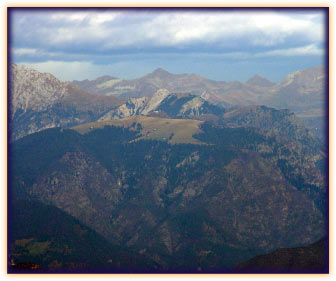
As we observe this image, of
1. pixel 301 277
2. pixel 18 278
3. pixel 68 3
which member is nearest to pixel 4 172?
pixel 18 278

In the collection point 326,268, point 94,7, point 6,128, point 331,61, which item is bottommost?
point 326,268

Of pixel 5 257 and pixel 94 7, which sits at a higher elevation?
pixel 94 7

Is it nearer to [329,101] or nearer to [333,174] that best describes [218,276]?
[333,174]

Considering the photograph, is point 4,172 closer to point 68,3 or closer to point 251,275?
point 68,3

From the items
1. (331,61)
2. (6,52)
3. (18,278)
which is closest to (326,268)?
(331,61)

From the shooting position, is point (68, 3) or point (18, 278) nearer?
point (18, 278)

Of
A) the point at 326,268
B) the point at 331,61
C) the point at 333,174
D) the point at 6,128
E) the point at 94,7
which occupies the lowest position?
the point at 326,268

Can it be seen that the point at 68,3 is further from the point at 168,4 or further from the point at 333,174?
the point at 333,174

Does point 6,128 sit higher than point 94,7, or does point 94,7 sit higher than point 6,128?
point 94,7
